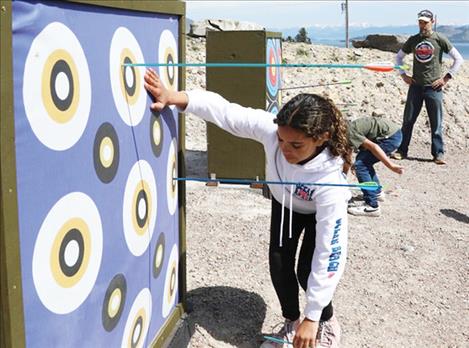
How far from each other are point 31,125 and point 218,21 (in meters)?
14.3

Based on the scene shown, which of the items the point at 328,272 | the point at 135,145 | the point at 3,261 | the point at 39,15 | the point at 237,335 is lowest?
the point at 237,335

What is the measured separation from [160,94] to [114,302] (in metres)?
0.80

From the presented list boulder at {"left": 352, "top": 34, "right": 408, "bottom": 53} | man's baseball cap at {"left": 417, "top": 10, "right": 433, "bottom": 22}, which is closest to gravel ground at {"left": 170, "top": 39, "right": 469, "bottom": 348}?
man's baseball cap at {"left": 417, "top": 10, "right": 433, "bottom": 22}

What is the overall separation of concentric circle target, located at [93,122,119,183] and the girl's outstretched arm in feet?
1.12

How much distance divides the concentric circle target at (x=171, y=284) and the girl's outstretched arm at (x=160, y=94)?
73cm

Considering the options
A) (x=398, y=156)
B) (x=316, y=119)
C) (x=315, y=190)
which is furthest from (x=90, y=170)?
(x=398, y=156)

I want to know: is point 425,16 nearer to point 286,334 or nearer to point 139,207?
point 286,334

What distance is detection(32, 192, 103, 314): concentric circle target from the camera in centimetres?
160

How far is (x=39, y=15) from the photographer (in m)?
1.48

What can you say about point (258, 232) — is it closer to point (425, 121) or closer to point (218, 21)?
point (425, 121)

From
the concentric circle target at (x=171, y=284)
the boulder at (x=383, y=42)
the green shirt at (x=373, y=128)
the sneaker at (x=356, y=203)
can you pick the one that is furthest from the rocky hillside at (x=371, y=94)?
the concentric circle target at (x=171, y=284)

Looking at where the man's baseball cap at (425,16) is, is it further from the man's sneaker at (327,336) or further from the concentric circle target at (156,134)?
the concentric circle target at (156,134)

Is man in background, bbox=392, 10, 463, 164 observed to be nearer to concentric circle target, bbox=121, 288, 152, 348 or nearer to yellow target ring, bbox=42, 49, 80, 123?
concentric circle target, bbox=121, 288, 152, 348

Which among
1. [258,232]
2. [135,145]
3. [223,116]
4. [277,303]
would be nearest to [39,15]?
[135,145]
